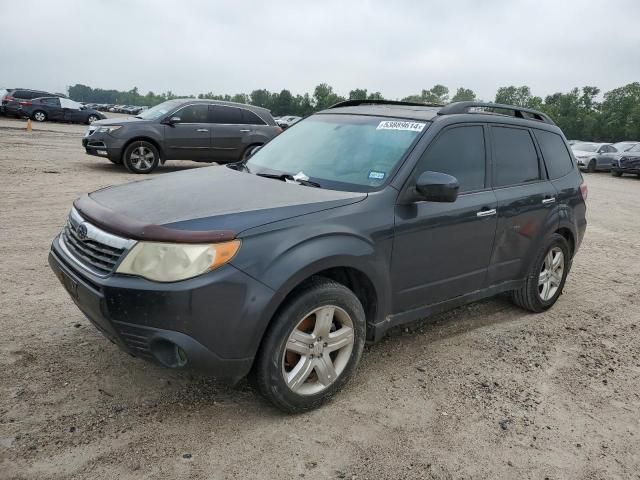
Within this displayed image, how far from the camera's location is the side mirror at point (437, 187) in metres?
3.27

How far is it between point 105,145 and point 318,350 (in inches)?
390

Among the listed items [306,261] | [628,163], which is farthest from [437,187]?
[628,163]

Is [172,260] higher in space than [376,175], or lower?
lower

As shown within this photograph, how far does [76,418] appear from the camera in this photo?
289 centimetres

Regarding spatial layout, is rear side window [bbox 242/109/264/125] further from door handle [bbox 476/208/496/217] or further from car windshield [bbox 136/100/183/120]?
door handle [bbox 476/208/496/217]

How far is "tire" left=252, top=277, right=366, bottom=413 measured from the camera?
2.86 metres

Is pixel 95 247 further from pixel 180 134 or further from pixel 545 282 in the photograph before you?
pixel 180 134

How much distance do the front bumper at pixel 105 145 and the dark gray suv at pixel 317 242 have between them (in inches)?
320

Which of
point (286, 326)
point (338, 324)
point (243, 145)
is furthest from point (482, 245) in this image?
point (243, 145)

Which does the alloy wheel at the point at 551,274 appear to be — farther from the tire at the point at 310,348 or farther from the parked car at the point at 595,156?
the parked car at the point at 595,156

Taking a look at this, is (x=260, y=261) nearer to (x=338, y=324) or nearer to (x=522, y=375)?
(x=338, y=324)

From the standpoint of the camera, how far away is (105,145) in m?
11.5

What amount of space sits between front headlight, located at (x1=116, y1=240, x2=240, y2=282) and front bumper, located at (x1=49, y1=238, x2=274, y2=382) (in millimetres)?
36

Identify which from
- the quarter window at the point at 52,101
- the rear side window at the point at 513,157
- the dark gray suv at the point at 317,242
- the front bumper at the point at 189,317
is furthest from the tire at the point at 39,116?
the front bumper at the point at 189,317
